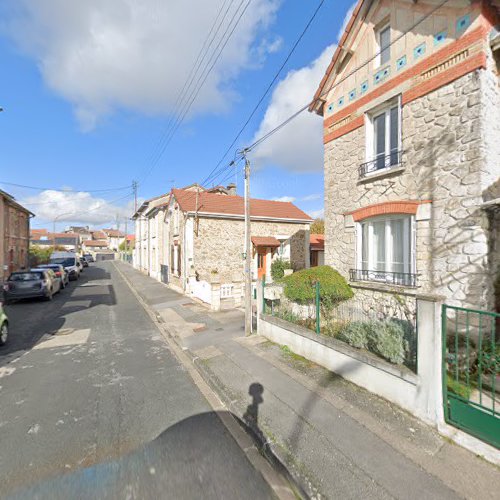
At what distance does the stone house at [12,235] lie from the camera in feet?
57.8

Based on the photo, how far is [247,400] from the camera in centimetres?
423

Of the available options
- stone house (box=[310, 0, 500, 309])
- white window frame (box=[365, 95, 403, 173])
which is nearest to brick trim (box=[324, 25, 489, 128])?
stone house (box=[310, 0, 500, 309])

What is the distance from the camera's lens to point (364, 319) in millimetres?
4863

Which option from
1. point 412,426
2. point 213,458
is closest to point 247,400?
point 213,458

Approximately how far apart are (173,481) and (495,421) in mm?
3434

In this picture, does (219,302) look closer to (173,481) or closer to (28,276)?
(173,481)

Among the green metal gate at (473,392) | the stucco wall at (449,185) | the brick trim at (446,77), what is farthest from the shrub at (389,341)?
the brick trim at (446,77)

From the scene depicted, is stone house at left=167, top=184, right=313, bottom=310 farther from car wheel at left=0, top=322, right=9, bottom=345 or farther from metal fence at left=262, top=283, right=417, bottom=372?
car wheel at left=0, top=322, right=9, bottom=345

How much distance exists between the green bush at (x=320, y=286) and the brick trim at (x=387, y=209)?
1667 millimetres

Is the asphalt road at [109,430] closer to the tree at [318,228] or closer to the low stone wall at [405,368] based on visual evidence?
the low stone wall at [405,368]

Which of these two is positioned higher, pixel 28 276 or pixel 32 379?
pixel 28 276

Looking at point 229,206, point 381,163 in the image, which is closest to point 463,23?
point 381,163

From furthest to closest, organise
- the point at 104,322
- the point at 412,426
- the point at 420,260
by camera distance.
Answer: the point at 104,322
the point at 420,260
the point at 412,426

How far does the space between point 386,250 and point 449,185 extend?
1.90 m
